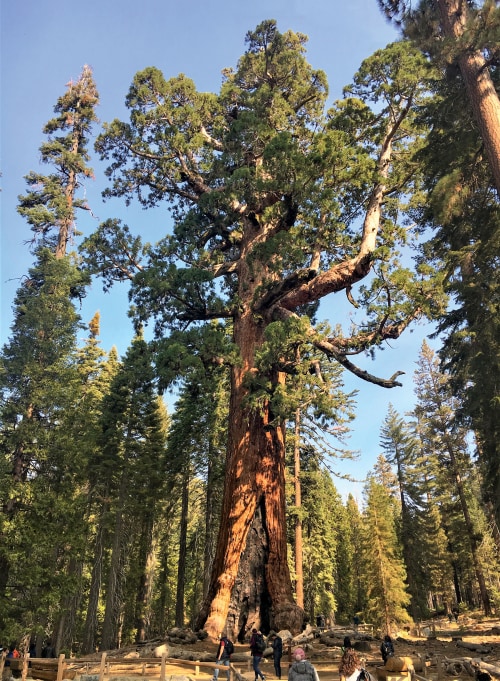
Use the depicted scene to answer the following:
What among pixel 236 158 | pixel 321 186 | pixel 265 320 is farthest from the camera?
pixel 236 158

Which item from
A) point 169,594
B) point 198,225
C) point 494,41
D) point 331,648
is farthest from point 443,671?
point 169,594

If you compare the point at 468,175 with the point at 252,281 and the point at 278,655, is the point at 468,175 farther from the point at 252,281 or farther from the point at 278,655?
the point at 278,655

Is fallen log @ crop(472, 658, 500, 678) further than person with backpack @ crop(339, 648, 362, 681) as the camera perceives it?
Yes

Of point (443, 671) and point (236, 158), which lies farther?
point (236, 158)

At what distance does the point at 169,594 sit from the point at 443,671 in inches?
1321

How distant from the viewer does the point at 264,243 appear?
1344 cm

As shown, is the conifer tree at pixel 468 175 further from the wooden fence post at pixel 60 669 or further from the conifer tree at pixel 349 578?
the conifer tree at pixel 349 578

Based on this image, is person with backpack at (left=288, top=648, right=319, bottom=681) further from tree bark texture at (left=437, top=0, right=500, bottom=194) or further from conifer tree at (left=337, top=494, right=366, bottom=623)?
conifer tree at (left=337, top=494, right=366, bottom=623)

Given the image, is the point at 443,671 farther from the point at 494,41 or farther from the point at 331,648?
the point at 494,41

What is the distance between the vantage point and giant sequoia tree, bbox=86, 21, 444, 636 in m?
12.2

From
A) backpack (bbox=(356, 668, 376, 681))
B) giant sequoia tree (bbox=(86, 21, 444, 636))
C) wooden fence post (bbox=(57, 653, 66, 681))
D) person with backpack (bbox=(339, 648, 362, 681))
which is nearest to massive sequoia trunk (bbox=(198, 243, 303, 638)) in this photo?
giant sequoia tree (bbox=(86, 21, 444, 636))

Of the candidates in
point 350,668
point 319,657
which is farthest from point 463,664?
point 350,668

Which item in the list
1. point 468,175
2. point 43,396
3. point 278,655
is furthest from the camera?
point 43,396

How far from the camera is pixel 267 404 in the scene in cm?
1374
